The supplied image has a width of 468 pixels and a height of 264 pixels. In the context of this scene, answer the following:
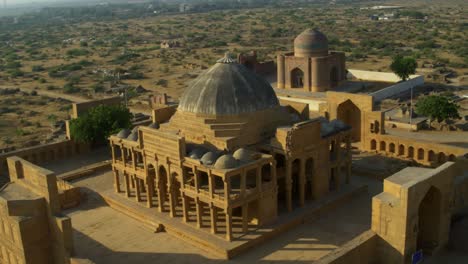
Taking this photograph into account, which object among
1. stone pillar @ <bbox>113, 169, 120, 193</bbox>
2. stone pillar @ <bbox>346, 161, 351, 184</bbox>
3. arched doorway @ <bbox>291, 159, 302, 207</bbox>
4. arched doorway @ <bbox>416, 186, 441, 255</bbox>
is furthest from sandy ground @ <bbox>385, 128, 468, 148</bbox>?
stone pillar @ <bbox>113, 169, 120, 193</bbox>

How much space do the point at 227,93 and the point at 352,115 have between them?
53.8 ft

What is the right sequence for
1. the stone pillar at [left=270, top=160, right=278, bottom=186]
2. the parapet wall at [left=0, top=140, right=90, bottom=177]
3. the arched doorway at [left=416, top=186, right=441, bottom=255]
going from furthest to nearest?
the parapet wall at [left=0, top=140, right=90, bottom=177]
the stone pillar at [left=270, top=160, right=278, bottom=186]
the arched doorway at [left=416, top=186, right=441, bottom=255]

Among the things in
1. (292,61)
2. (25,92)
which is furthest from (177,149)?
(25,92)

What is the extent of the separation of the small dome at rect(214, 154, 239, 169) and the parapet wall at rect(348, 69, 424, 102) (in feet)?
111

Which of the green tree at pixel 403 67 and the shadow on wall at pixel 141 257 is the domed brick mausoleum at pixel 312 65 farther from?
the shadow on wall at pixel 141 257

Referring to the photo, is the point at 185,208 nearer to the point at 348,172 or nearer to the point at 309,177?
the point at 309,177

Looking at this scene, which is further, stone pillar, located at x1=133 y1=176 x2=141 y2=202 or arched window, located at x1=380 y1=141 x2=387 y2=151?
arched window, located at x1=380 y1=141 x2=387 y2=151

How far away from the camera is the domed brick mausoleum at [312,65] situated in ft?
190

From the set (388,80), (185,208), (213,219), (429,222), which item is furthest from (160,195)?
(388,80)

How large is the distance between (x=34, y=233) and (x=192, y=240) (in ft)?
24.6

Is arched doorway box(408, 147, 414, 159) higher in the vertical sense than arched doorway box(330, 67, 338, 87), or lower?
lower

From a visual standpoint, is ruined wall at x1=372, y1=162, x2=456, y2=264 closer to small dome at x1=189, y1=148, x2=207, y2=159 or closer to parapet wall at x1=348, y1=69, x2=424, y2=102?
small dome at x1=189, y1=148, x2=207, y2=159

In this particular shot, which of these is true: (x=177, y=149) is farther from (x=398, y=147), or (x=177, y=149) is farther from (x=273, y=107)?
(x=398, y=147)

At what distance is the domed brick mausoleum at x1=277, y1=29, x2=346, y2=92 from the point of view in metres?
57.9
